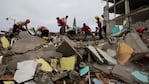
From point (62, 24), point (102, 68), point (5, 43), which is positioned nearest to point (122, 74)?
point (102, 68)

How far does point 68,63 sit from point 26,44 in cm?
339

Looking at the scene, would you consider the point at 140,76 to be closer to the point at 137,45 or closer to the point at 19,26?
the point at 137,45

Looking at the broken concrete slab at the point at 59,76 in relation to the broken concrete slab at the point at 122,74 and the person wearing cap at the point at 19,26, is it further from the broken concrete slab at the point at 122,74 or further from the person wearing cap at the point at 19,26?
the person wearing cap at the point at 19,26

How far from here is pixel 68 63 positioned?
33.9 feet

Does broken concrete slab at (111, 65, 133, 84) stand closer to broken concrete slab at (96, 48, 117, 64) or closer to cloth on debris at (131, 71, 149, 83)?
cloth on debris at (131, 71, 149, 83)

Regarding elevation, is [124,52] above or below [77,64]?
above

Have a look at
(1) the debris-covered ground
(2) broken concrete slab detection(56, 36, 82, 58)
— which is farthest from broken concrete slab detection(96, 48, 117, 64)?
(2) broken concrete slab detection(56, 36, 82, 58)

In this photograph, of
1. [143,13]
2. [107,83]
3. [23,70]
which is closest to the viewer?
[107,83]

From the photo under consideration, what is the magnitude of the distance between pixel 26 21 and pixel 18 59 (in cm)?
479

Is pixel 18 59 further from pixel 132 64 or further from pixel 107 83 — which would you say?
pixel 132 64

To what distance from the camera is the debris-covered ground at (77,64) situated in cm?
962

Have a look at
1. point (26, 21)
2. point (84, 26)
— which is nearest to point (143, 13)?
point (84, 26)

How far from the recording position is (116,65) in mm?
10328

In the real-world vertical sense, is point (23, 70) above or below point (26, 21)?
below
